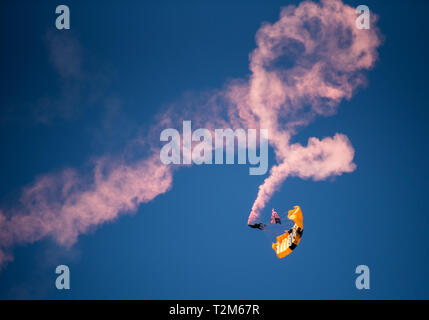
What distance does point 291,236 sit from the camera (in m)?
24.7

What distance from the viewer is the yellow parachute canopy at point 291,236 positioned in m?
23.6

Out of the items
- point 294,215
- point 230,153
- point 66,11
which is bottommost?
point 294,215

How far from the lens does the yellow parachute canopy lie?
931 inches
